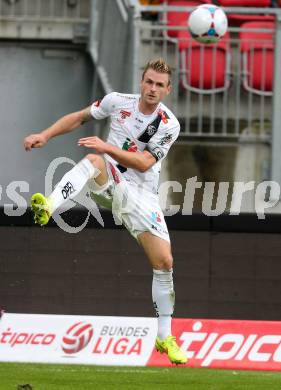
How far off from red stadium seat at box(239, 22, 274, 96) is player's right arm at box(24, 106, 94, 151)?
197 inches

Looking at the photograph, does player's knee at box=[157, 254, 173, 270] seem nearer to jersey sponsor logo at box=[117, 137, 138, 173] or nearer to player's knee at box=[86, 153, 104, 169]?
jersey sponsor logo at box=[117, 137, 138, 173]

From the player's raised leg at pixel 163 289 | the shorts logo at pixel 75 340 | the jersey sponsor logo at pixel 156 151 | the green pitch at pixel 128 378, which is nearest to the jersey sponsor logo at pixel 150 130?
the jersey sponsor logo at pixel 156 151

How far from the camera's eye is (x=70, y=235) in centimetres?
1320

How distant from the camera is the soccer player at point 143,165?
1003cm

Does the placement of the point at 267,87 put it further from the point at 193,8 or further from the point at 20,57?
the point at 20,57

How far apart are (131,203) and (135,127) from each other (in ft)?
2.07

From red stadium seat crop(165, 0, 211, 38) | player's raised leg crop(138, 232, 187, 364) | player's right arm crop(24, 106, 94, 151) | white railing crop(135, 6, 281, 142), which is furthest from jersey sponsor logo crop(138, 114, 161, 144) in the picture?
red stadium seat crop(165, 0, 211, 38)

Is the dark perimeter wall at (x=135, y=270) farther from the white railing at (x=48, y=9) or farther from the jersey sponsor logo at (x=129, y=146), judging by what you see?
the white railing at (x=48, y=9)

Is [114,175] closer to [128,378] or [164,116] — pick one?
[164,116]

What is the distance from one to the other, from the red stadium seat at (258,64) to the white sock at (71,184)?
543 centimetres

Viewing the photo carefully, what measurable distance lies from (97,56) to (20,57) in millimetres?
1079

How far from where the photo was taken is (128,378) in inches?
431

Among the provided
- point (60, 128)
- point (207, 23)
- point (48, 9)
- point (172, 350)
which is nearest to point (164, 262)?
point (172, 350)

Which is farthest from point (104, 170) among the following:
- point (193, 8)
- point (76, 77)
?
point (76, 77)
